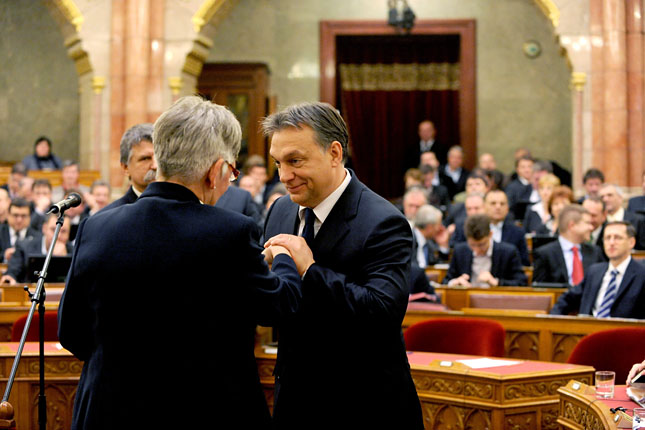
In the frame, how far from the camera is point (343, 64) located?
15258 mm

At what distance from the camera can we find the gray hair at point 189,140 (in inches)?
86.5

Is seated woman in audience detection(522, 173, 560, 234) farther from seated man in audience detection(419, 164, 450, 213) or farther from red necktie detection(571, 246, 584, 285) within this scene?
red necktie detection(571, 246, 584, 285)

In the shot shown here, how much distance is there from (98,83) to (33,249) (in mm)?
4044

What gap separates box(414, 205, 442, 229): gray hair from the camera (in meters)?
7.98

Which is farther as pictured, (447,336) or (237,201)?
(237,201)

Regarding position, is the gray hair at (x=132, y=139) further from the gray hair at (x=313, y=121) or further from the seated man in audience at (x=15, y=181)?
the seated man in audience at (x=15, y=181)

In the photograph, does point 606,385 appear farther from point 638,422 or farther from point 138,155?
point 138,155

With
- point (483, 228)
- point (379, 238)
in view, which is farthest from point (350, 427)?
point (483, 228)

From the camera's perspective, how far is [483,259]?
7.14 metres

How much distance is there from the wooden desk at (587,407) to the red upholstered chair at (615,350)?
2.38 ft

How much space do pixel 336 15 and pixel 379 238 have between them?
A: 1274 cm

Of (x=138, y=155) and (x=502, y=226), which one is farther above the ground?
(x=138, y=155)

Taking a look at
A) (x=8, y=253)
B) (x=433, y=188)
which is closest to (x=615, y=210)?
(x=433, y=188)

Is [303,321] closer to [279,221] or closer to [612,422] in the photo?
[279,221]
